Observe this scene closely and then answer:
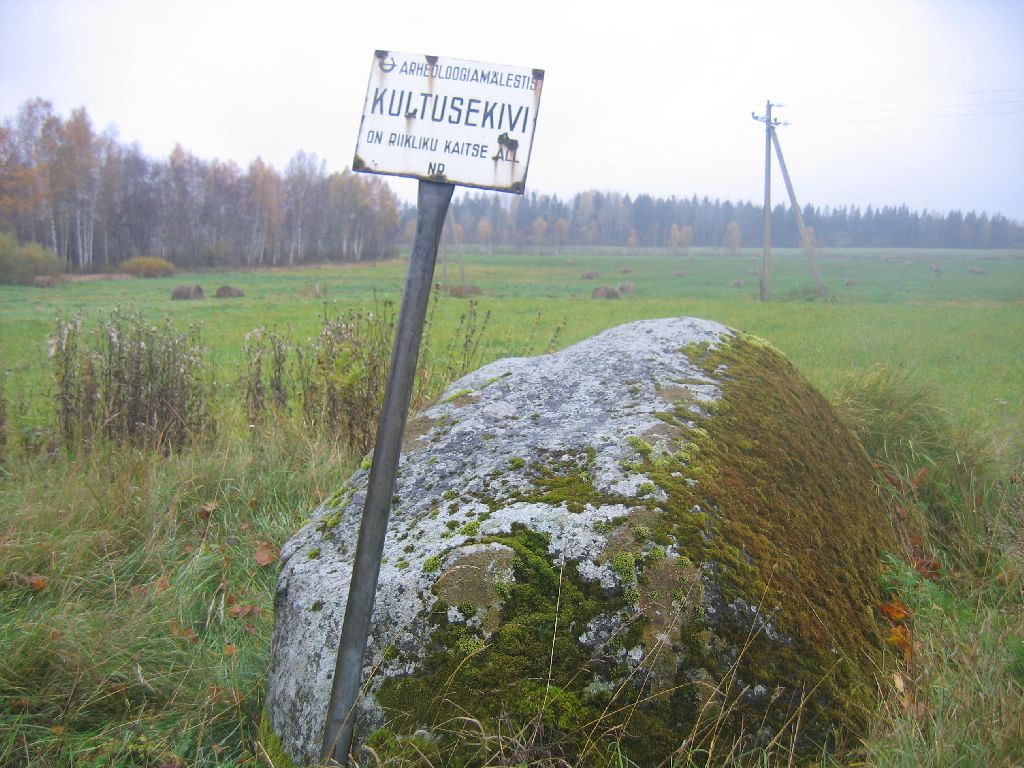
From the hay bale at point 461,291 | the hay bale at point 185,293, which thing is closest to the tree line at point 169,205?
the hay bale at point 185,293

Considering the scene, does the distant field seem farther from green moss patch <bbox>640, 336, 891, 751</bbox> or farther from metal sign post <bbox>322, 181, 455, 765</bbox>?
metal sign post <bbox>322, 181, 455, 765</bbox>

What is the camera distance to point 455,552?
6.64 feet

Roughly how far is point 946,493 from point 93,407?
643 cm

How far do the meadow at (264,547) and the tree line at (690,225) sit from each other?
10.4 inches

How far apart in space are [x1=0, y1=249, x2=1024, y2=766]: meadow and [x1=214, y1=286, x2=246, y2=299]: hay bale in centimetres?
1809

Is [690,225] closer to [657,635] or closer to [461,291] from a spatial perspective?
[461,291]

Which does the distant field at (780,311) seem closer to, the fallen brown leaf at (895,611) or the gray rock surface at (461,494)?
the fallen brown leaf at (895,611)

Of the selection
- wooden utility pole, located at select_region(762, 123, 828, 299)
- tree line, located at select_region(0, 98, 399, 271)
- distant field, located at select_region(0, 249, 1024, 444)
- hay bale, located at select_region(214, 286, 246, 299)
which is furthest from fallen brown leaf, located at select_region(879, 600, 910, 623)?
hay bale, located at select_region(214, 286, 246, 299)

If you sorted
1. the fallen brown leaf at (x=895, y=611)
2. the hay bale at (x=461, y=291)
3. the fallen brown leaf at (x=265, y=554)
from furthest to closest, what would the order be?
the hay bale at (x=461, y=291), the fallen brown leaf at (x=265, y=554), the fallen brown leaf at (x=895, y=611)

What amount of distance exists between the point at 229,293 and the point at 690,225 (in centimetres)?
1778

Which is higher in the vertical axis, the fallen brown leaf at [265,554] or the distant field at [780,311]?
the distant field at [780,311]

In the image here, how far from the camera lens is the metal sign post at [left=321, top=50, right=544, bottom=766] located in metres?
1.83

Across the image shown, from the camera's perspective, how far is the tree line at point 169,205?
71.3ft

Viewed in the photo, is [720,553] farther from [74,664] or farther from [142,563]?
[142,563]
